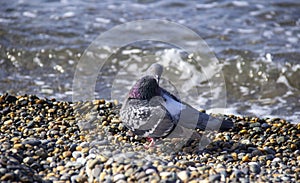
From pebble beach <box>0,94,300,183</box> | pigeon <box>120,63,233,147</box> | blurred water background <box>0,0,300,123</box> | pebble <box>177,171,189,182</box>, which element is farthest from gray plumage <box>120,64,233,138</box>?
blurred water background <box>0,0,300,123</box>

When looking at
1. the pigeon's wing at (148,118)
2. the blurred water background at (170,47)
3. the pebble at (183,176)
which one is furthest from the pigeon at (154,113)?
the blurred water background at (170,47)

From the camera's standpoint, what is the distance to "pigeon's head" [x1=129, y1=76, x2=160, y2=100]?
5.19 meters

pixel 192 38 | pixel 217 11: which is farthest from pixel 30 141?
pixel 217 11

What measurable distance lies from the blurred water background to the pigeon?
7.57 ft

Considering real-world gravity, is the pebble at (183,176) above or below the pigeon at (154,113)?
below

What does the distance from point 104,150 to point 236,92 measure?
412 cm

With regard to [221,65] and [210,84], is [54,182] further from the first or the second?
[221,65]

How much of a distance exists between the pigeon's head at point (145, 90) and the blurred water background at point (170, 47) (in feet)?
8.64

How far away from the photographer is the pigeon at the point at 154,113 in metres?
5.05

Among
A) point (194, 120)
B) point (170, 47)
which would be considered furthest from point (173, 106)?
point (170, 47)

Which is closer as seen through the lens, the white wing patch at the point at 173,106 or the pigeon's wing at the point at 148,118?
the pigeon's wing at the point at 148,118

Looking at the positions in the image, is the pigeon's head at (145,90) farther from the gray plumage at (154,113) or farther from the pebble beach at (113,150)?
the pebble beach at (113,150)

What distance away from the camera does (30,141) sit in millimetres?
5109

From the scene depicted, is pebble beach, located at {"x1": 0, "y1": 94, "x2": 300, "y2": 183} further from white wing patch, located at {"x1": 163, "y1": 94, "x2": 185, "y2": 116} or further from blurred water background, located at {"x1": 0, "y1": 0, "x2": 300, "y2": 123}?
blurred water background, located at {"x1": 0, "y1": 0, "x2": 300, "y2": 123}
